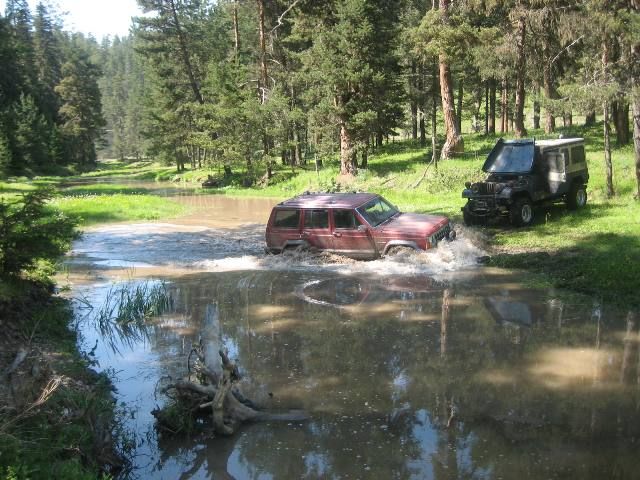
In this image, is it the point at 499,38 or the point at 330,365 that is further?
the point at 499,38

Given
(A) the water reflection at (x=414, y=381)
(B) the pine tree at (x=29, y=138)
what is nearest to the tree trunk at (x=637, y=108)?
(A) the water reflection at (x=414, y=381)

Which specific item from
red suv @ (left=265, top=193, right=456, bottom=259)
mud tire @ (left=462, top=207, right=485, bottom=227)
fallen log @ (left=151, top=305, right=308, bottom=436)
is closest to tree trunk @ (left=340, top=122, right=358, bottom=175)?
mud tire @ (left=462, top=207, right=485, bottom=227)

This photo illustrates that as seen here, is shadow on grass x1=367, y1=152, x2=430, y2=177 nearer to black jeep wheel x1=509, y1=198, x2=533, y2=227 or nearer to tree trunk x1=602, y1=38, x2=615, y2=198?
tree trunk x1=602, y1=38, x2=615, y2=198

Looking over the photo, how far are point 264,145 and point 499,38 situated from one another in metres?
18.0

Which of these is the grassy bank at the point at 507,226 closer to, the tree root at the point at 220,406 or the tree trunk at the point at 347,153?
the tree trunk at the point at 347,153

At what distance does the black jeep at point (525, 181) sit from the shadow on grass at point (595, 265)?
2.57m

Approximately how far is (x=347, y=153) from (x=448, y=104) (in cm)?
619

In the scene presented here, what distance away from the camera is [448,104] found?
92.6ft

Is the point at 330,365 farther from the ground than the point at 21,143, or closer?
closer

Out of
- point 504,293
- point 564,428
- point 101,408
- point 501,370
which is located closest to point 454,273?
point 504,293

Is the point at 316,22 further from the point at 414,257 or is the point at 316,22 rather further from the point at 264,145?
the point at 414,257

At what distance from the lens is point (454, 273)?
13.8m

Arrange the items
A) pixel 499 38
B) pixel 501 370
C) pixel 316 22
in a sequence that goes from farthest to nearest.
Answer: pixel 316 22 < pixel 499 38 < pixel 501 370

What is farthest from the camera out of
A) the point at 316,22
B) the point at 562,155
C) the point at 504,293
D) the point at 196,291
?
the point at 316,22
